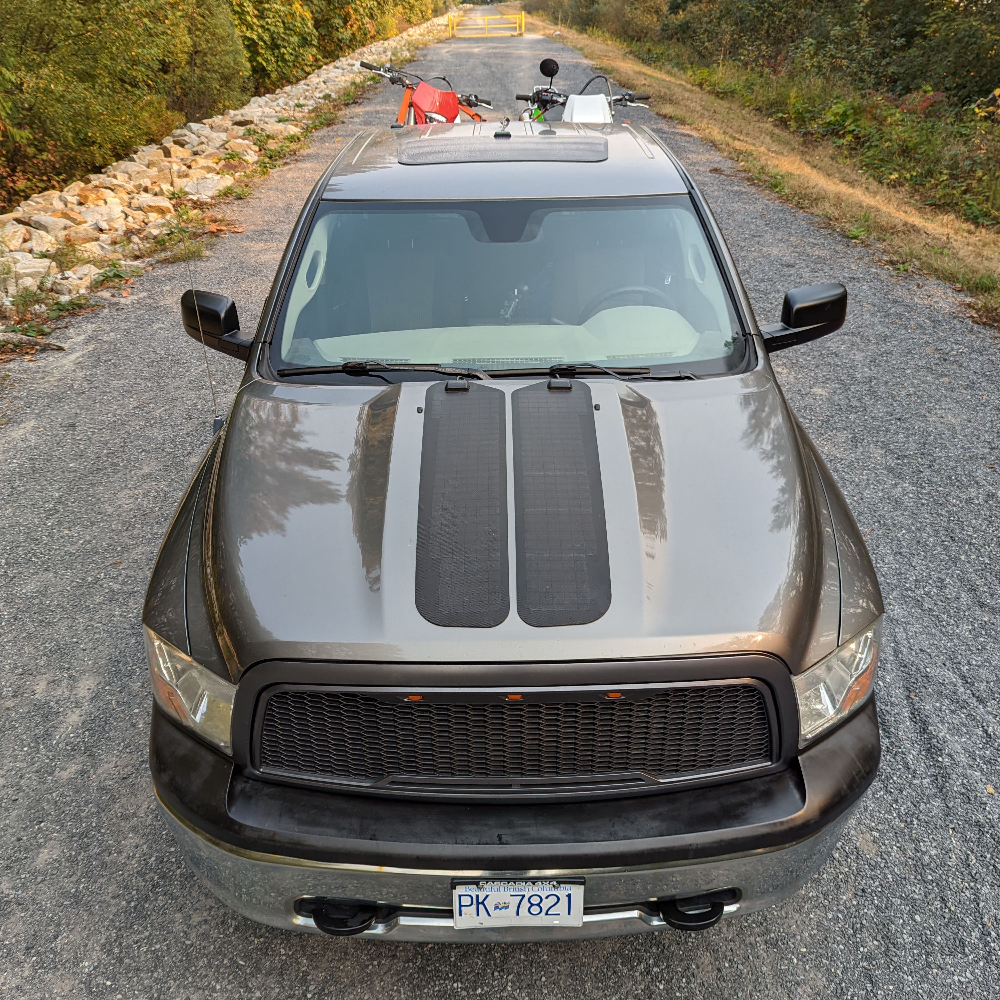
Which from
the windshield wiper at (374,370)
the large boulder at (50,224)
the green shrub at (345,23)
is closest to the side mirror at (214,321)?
the windshield wiper at (374,370)

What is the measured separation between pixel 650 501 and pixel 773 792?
78 cm

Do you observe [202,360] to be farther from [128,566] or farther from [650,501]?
[650,501]

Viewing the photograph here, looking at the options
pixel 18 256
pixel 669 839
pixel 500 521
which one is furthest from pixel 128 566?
pixel 18 256

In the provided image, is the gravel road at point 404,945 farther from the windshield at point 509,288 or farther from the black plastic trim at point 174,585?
the windshield at point 509,288

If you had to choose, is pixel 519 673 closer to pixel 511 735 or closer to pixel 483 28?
pixel 511 735

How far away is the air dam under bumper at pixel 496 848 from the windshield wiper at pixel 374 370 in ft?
4.33

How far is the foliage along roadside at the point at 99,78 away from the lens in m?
9.78

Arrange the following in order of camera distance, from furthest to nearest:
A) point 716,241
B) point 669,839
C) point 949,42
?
point 949,42, point 716,241, point 669,839

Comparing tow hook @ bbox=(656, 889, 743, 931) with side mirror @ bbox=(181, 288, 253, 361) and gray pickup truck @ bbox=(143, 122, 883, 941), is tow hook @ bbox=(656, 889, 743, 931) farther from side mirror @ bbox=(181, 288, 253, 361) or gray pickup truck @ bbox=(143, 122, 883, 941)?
side mirror @ bbox=(181, 288, 253, 361)

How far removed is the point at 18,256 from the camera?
7723 millimetres

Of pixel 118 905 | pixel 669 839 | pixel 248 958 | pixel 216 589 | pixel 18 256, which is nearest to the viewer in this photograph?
pixel 669 839

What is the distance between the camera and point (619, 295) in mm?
3049

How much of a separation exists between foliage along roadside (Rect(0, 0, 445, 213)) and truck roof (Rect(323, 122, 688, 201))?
25.7ft

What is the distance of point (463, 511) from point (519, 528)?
160 mm
